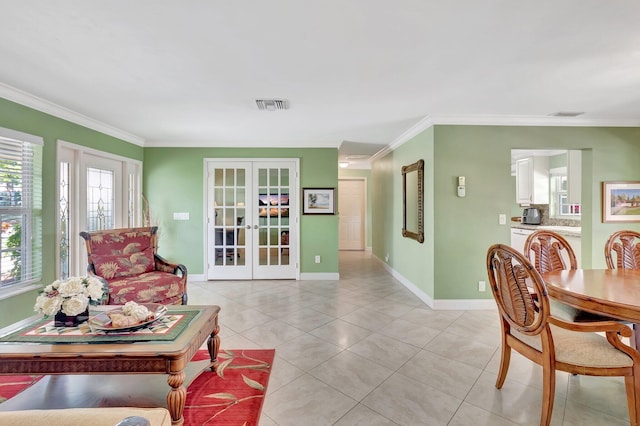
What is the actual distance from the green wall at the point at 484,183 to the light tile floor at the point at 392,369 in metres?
0.58

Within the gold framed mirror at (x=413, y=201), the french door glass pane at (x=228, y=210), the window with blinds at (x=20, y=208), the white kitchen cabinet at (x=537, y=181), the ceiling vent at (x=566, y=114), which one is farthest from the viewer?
the white kitchen cabinet at (x=537, y=181)

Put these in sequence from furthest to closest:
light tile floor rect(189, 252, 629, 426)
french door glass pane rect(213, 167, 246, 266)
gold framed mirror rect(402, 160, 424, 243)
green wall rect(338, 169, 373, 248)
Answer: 1. green wall rect(338, 169, 373, 248)
2. french door glass pane rect(213, 167, 246, 266)
3. gold framed mirror rect(402, 160, 424, 243)
4. light tile floor rect(189, 252, 629, 426)

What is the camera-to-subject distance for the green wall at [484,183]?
11.3 ft

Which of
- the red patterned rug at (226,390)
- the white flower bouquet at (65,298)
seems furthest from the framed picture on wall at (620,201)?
the white flower bouquet at (65,298)

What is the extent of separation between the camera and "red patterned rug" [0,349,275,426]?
1.69 m

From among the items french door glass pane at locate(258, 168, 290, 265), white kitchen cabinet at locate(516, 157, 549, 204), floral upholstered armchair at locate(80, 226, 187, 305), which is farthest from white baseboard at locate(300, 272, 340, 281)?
white kitchen cabinet at locate(516, 157, 549, 204)

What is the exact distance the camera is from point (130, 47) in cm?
195

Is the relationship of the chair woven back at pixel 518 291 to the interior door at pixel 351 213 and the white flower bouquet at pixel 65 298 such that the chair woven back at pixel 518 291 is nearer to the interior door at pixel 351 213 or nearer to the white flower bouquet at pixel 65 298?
the white flower bouquet at pixel 65 298

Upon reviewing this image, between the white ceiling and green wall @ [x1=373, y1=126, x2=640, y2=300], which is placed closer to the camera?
the white ceiling

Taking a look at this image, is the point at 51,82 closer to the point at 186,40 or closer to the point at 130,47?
the point at 130,47

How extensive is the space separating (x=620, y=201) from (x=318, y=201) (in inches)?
156

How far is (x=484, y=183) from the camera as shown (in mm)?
3463

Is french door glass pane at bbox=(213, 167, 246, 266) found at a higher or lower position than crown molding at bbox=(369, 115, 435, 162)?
lower

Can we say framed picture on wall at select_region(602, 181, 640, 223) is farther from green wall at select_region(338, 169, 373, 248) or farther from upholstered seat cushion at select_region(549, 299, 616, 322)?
green wall at select_region(338, 169, 373, 248)
